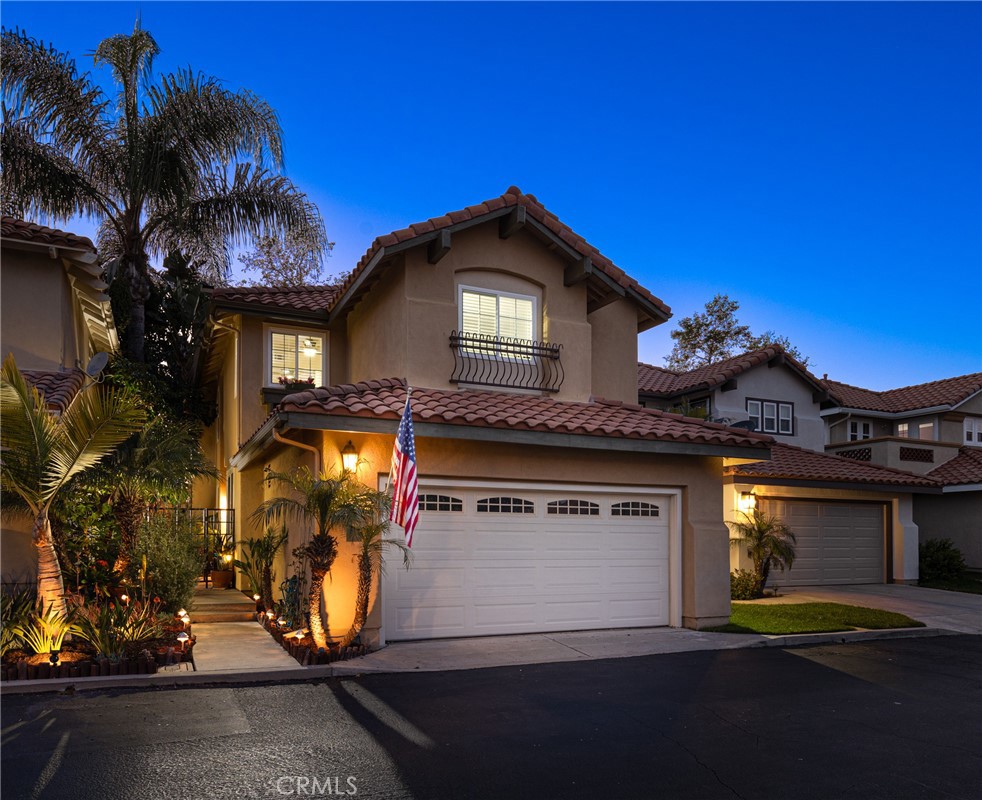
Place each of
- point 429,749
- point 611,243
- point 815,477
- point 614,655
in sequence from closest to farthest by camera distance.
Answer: point 429,749, point 614,655, point 815,477, point 611,243

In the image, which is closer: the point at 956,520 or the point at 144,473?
the point at 144,473

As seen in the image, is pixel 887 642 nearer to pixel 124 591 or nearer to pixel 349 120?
pixel 124 591

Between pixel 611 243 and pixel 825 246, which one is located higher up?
pixel 611 243

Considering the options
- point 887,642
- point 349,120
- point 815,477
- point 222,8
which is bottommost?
point 887,642

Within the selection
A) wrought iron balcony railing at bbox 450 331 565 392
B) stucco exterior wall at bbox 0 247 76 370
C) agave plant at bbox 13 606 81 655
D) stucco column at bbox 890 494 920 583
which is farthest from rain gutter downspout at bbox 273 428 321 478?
stucco column at bbox 890 494 920 583

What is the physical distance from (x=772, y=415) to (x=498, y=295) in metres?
14.3

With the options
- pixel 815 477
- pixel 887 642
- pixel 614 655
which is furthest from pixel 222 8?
pixel 815 477

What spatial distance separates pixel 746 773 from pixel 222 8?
13.5 metres

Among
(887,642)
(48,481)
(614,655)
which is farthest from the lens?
(887,642)

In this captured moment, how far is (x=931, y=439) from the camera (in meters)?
25.9

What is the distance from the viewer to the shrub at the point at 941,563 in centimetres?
2130

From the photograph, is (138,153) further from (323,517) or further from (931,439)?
(931,439)

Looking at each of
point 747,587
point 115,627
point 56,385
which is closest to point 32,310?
point 56,385

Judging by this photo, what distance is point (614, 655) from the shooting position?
10211 mm
